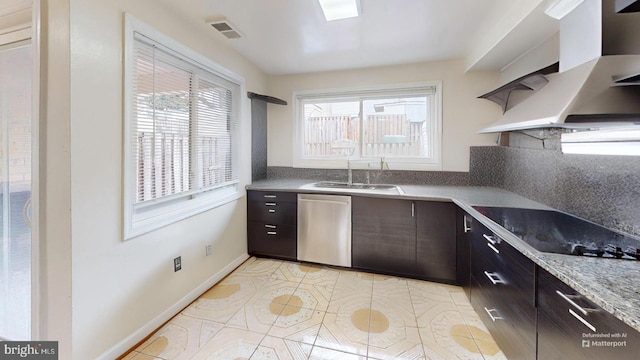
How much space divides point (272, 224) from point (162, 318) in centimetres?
133

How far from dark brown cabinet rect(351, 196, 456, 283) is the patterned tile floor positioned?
0.14m

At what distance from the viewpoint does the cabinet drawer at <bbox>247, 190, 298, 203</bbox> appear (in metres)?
2.79

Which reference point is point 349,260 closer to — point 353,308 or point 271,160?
point 353,308

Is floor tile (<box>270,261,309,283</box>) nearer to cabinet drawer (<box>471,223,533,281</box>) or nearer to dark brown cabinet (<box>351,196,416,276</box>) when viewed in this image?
dark brown cabinet (<box>351,196,416,276</box>)

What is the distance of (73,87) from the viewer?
50.0 inches

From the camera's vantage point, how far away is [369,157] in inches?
128

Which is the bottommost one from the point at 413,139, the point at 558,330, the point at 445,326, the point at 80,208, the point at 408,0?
the point at 445,326

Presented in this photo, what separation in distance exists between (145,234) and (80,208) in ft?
1.44

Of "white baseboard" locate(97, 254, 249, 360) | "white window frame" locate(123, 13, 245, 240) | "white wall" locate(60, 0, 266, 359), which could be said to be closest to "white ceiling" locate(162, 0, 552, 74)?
"white window frame" locate(123, 13, 245, 240)

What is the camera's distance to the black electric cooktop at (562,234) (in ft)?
3.65

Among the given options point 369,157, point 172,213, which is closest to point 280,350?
point 172,213

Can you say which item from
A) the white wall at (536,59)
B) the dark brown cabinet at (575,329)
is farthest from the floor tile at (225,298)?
the white wall at (536,59)

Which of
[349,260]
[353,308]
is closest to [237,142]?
[349,260]

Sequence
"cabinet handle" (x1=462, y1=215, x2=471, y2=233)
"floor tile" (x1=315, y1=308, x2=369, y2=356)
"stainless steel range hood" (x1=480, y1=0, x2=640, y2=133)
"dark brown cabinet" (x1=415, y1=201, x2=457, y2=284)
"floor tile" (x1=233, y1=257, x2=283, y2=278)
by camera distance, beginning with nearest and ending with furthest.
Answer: "stainless steel range hood" (x1=480, y1=0, x2=640, y2=133) < "floor tile" (x1=315, y1=308, x2=369, y2=356) < "cabinet handle" (x1=462, y1=215, x2=471, y2=233) < "dark brown cabinet" (x1=415, y1=201, x2=457, y2=284) < "floor tile" (x1=233, y1=257, x2=283, y2=278)
